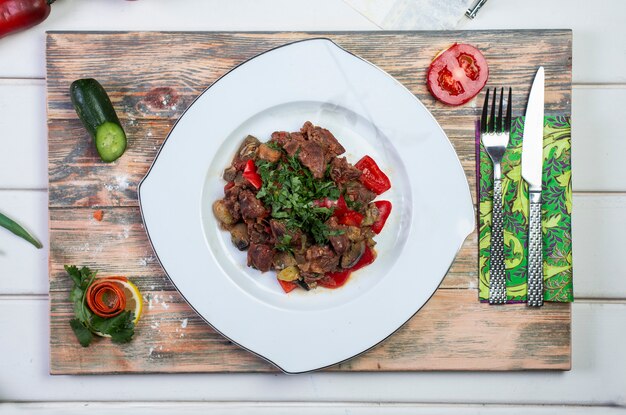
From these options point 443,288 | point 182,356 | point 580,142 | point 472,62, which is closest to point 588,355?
point 443,288

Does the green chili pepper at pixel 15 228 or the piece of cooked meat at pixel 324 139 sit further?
the green chili pepper at pixel 15 228

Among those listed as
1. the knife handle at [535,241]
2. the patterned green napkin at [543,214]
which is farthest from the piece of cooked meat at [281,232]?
the knife handle at [535,241]

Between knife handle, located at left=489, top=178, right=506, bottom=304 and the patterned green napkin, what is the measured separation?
27 mm

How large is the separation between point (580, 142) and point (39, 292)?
10.4 ft

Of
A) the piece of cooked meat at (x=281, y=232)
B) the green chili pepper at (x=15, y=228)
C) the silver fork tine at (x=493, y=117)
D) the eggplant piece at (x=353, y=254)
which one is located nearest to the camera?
the piece of cooked meat at (x=281, y=232)

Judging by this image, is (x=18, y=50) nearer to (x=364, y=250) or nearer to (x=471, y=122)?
(x=364, y=250)

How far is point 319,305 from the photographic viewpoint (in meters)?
3.02

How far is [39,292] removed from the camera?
10.7 feet

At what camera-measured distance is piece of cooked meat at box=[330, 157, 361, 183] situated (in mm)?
2914

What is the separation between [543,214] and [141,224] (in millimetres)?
2169

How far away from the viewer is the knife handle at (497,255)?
3.06m

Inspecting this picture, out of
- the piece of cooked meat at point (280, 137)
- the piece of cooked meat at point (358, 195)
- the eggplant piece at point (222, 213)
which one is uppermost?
the piece of cooked meat at point (280, 137)

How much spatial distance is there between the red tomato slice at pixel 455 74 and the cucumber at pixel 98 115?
1.68m

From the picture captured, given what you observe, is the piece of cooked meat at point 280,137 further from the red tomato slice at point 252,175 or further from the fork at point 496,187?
the fork at point 496,187
